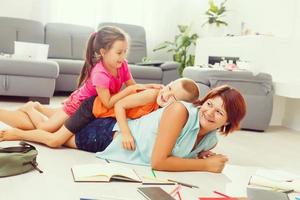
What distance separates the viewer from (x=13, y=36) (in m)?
4.69

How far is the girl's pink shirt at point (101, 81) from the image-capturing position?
83.0 inches

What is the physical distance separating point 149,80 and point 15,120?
2.58 meters

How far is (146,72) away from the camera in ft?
15.5

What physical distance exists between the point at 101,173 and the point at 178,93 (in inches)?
24.2

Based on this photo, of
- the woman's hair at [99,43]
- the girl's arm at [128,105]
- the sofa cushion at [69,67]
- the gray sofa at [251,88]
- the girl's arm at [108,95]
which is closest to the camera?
the girl's arm at [128,105]

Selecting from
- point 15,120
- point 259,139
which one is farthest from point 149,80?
point 15,120

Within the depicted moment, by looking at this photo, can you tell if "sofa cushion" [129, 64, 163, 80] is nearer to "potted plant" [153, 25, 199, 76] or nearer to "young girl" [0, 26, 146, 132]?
"potted plant" [153, 25, 199, 76]

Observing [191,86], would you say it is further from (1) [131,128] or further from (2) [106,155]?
(2) [106,155]

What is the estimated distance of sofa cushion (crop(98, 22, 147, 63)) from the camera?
5305 mm

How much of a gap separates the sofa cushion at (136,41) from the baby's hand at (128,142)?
348 centimetres

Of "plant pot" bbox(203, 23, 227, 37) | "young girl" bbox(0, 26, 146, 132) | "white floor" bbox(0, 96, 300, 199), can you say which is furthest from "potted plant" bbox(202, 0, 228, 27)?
"young girl" bbox(0, 26, 146, 132)

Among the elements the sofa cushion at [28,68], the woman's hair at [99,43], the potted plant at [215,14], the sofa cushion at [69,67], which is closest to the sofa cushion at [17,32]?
the sofa cushion at [69,67]

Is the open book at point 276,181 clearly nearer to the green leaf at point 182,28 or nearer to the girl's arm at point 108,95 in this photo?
the girl's arm at point 108,95

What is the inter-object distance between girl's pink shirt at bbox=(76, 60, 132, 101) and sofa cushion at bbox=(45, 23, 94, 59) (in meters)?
2.70
